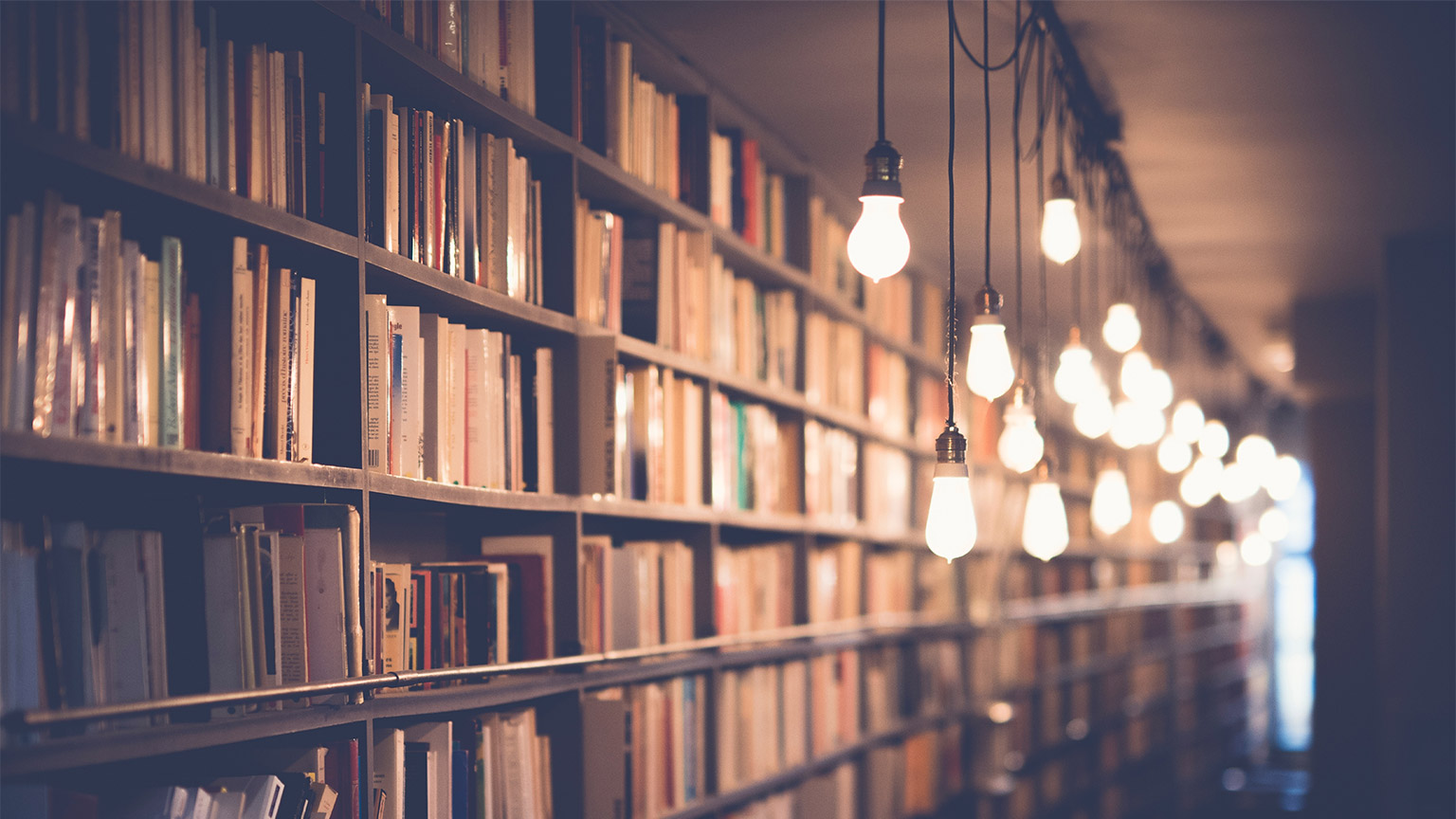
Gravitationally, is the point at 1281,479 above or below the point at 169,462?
below

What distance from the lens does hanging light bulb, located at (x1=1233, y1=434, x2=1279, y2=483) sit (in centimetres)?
643

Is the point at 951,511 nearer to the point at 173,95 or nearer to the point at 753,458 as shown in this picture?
the point at 173,95

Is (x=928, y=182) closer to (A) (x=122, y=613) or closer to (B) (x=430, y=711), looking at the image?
(B) (x=430, y=711)

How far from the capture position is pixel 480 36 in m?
2.45

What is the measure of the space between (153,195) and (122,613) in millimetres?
537

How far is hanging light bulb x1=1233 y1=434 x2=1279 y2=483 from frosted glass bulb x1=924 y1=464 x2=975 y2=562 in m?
4.70

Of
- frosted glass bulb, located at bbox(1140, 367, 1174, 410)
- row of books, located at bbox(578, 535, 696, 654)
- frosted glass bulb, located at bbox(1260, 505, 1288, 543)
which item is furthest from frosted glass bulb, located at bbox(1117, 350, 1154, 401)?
frosted glass bulb, located at bbox(1260, 505, 1288, 543)

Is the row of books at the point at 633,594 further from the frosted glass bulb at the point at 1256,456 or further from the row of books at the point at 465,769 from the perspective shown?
the frosted glass bulb at the point at 1256,456

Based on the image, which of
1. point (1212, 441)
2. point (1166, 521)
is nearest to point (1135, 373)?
point (1166, 521)

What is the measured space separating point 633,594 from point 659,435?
40cm

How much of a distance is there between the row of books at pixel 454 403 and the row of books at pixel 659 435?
232 millimetres

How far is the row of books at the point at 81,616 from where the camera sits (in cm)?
144

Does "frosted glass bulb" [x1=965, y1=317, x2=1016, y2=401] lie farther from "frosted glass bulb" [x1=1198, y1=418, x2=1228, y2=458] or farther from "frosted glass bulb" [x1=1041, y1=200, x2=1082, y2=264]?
"frosted glass bulb" [x1=1198, y1=418, x2=1228, y2=458]

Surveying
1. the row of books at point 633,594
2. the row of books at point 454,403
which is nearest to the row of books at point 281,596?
the row of books at point 454,403
